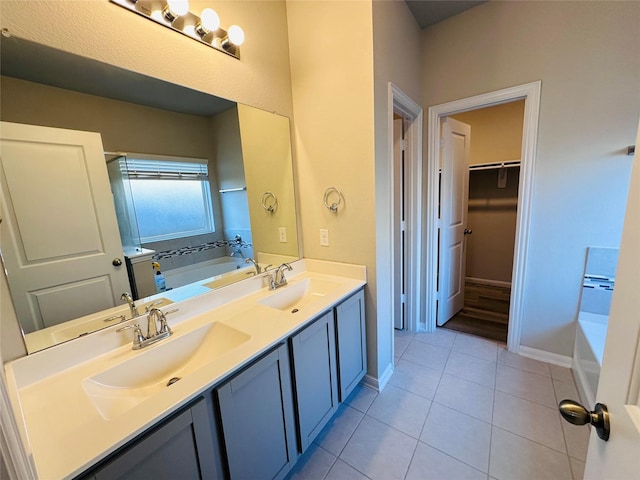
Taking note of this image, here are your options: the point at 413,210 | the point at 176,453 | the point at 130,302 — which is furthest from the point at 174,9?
the point at 413,210

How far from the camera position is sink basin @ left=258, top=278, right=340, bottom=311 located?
1.70 m

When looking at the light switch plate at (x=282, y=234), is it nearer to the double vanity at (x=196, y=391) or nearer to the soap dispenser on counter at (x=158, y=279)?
the double vanity at (x=196, y=391)

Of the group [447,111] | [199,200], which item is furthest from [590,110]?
[199,200]

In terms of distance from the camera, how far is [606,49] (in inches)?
65.7

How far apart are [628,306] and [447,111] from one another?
7.29 ft

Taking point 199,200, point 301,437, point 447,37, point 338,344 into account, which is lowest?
point 301,437

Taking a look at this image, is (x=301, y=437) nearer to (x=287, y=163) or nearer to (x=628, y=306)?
(x=628, y=306)

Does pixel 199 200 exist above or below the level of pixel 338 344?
above

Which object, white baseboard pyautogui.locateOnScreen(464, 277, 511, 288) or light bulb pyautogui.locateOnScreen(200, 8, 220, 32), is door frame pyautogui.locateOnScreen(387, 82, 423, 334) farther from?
white baseboard pyautogui.locateOnScreen(464, 277, 511, 288)

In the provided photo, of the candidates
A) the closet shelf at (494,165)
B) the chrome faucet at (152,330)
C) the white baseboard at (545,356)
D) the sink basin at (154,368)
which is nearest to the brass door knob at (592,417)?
the sink basin at (154,368)

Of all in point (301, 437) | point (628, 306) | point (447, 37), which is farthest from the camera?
point (447, 37)

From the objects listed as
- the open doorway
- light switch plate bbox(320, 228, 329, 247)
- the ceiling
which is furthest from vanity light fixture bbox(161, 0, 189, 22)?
the open doorway

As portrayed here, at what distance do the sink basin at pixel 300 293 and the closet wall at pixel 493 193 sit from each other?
2.97 meters

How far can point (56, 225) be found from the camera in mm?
1008
